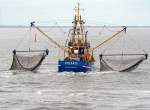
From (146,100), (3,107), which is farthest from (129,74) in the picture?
(3,107)

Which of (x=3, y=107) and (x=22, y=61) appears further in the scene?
(x=22, y=61)

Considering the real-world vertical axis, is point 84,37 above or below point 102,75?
above

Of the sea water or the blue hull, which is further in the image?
the blue hull

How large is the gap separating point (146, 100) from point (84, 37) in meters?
32.0

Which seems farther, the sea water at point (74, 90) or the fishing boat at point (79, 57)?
the fishing boat at point (79, 57)

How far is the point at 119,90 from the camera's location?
191 ft

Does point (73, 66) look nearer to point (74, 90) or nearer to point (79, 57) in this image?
point (79, 57)

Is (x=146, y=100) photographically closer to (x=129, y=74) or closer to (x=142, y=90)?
(x=142, y=90)

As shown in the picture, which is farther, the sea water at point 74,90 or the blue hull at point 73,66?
the blue hull at point 73,66

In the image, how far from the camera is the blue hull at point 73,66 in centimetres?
7181

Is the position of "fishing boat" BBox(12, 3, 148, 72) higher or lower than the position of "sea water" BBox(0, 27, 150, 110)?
higher

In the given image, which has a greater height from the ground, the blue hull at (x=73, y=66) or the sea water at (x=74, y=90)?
the blue hull at (x=73, y=66)

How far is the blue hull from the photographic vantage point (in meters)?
71.8

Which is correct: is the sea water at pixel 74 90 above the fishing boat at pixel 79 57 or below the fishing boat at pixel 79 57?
below
